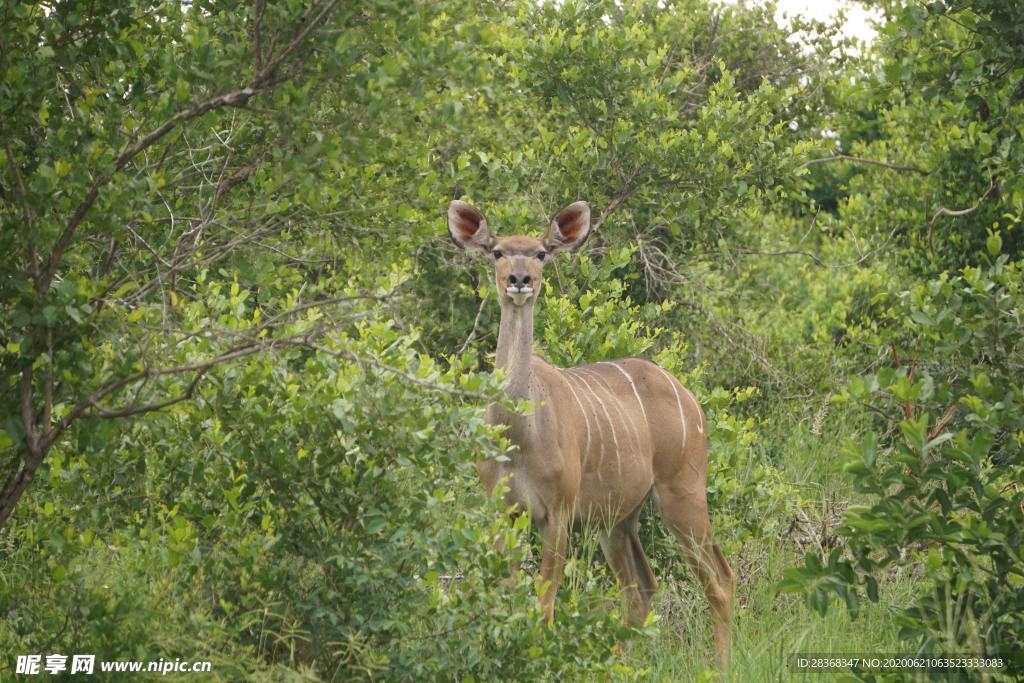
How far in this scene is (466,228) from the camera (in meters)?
6.29

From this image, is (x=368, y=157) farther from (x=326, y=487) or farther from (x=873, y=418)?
(x=873, y=418)

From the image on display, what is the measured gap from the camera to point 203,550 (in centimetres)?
414

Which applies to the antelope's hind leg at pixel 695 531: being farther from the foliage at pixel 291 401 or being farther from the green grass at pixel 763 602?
the foliage at pixel 291 401

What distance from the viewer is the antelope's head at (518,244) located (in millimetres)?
5906

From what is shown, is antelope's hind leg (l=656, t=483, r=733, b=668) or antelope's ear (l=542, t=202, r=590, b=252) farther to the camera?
antelope's ear (l=542, t=202, r=590, b=252)

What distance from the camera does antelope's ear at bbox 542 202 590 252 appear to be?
6293mm

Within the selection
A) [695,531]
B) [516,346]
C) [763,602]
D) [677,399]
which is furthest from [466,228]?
[763,602]

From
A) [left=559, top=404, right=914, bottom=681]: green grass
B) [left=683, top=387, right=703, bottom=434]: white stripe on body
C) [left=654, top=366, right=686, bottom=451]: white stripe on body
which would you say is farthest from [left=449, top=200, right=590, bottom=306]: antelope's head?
[left=559, top=404, right=914, bottom=681]: green grass

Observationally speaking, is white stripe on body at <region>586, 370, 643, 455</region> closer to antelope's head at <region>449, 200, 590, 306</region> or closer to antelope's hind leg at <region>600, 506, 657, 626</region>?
antelope's hind leg at <region>600, 506, 657, 626</region>

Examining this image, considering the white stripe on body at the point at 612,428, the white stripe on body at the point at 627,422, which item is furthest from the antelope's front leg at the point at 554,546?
the white stripe on body at the point at 627,422

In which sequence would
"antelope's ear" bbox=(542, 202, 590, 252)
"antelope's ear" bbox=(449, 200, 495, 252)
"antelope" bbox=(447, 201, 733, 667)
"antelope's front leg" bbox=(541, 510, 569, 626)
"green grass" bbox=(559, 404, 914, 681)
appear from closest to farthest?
"green grass" bbox=(559, 404, 914, 681) < "antelope's front leg" bbox=(541, 510, 569, 626) < "antelope" bbox=(447, 201, 733, 667) < "antelope's ear" bbox=(449, 200, 495, 252) < "antelope's ear" bbox=(542, 202, 590, 252)

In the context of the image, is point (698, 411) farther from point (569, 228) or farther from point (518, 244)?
point (518, 244)

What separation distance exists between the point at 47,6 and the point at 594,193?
4.23 metres

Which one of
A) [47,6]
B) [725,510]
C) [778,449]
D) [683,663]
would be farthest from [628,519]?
[47,6]
